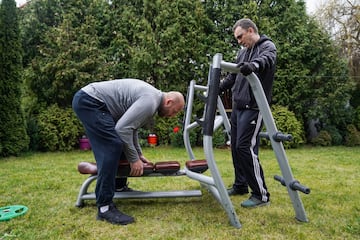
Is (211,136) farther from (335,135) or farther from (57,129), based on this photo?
(335,135)

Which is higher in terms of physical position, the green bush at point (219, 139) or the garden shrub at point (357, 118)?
the garden shrub at point (357, 118)

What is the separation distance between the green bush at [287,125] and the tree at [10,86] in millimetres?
5099

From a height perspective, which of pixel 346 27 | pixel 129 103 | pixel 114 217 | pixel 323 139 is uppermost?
pixel 346 27

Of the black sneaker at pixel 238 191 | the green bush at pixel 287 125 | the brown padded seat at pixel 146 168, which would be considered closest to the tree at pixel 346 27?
the green bush at pixel 287 125

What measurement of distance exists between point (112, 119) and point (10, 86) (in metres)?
4.34

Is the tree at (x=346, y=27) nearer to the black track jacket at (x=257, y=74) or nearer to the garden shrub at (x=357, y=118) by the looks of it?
the garden shrub at (x=357, y=118)

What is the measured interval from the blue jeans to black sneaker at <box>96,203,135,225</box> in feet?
0.24

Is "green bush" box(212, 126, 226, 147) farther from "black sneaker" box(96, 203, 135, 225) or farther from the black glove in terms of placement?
the black glove

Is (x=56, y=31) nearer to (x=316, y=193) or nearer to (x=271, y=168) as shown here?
→ (x=271, y=168)

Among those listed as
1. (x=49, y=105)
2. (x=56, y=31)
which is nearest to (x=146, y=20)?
(x=56, y=31)

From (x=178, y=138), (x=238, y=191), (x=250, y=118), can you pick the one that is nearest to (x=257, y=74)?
(x=250, y=118)

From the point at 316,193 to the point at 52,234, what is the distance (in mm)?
2556

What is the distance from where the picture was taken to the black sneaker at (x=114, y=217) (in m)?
2.37

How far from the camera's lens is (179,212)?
2652 millimetres
